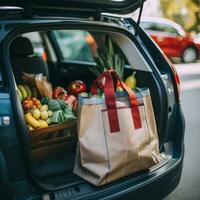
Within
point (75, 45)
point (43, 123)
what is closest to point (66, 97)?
point (43, 123)

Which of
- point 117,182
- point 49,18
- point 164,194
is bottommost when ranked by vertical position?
point 164,194

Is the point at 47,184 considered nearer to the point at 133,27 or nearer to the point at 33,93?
the point at 33,93

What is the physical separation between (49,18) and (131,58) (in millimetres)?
805

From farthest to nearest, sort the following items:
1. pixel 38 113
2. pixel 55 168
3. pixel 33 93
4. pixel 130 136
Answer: pixel 33 93 → pixel 38 113 → pixel 55 168 → pixel 130 136

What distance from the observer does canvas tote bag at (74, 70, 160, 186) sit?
2.44 meters

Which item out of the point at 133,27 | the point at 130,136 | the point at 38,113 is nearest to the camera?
the point at 130,136

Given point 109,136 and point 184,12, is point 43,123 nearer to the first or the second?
point 109,136

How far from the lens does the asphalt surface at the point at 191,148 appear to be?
11.7 feet

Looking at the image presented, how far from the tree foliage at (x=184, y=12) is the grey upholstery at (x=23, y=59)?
788 inches

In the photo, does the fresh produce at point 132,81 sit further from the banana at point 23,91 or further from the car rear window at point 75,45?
the car rear window at point 75,45

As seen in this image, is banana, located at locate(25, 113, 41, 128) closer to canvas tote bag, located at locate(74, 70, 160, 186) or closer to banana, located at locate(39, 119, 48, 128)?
banana, located at locate(39, 119, 48, 128)

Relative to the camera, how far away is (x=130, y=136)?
250cm

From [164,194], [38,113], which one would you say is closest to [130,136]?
[164,194]

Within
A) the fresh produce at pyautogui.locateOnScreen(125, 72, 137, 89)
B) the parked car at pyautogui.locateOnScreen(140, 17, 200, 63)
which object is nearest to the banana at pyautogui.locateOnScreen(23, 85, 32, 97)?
the fresh produce at pyautogui.locateOnScreen(125, 72, 137, 89)
